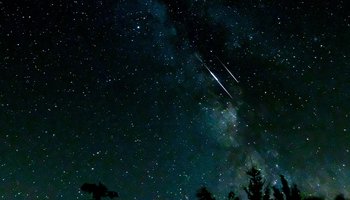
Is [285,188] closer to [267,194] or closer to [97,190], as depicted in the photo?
[267,194]

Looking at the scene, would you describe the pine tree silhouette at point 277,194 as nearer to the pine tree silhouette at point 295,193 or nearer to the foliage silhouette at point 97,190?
the pine tree silhouette at point 295,193

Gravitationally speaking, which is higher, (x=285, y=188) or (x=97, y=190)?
(x=97, y=190)

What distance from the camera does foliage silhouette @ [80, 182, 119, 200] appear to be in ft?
45.7

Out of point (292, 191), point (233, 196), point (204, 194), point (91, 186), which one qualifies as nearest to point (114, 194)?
point (91, 186)

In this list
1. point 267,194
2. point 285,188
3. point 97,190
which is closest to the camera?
point 97,190

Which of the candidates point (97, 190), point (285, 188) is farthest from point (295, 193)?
point (97, 190)

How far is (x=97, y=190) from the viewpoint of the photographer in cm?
1397

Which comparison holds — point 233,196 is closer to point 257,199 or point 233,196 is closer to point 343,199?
point 257,199

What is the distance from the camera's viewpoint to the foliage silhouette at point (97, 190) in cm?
1394

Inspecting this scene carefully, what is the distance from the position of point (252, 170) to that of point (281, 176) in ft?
5.32

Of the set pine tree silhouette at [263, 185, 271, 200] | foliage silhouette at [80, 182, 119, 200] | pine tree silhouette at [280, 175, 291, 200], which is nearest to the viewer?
foliage silhouette at [80, 182, 119, 200]

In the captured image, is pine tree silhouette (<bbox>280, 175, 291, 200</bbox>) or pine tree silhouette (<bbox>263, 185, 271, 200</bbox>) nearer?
pine tree silhouette (<bbox>280, 175, 291, 200</bbox>)

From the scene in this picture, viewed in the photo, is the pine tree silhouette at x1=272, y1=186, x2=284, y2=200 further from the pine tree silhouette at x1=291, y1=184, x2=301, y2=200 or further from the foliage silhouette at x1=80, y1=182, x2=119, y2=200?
the foliage silhouette at x1=80, y1=182, x2=119, y2=200

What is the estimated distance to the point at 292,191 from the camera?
15.0 m
